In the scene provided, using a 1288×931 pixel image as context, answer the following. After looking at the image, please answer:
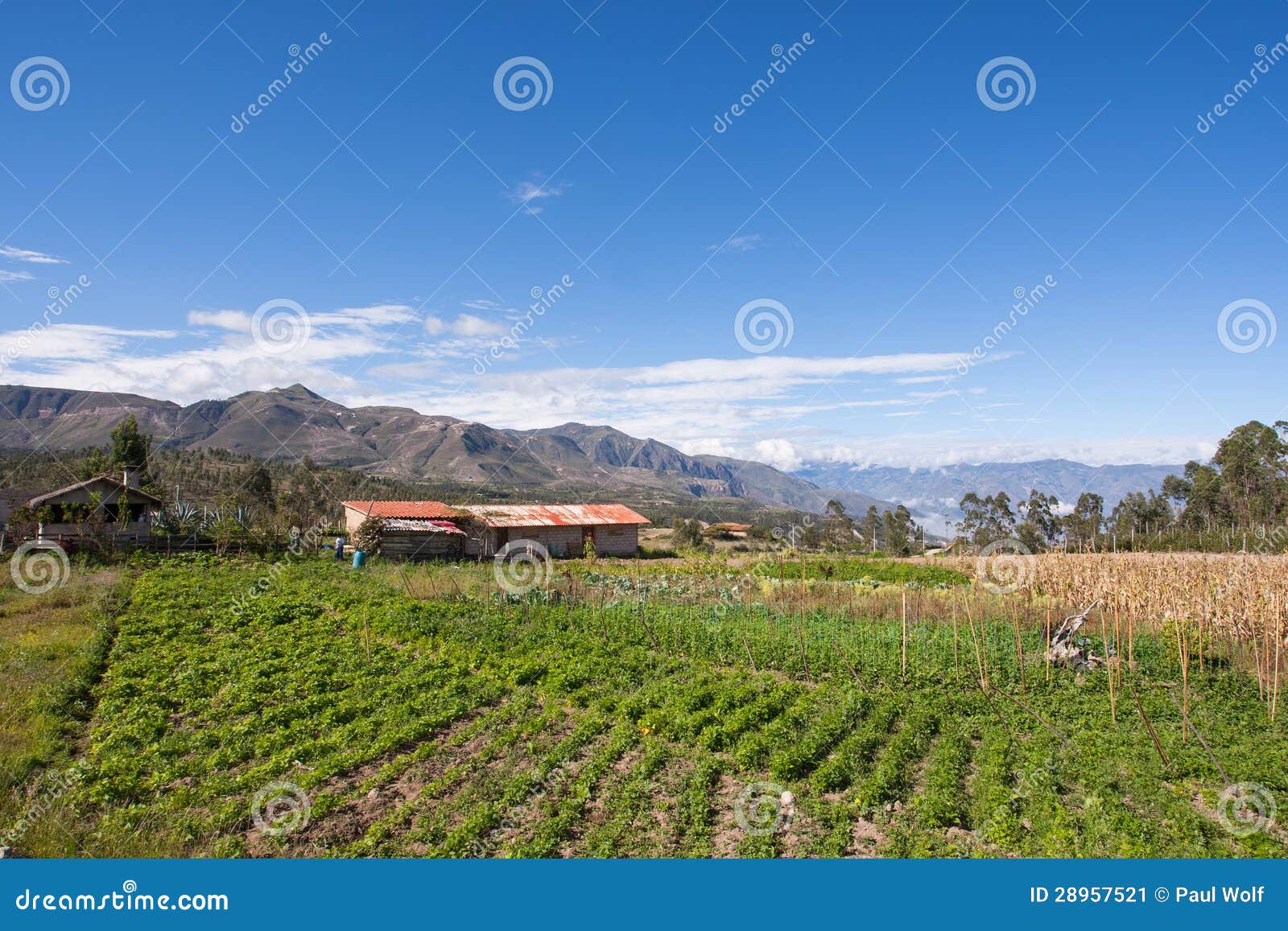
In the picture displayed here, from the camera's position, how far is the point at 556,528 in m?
42.2

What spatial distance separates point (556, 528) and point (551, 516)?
1.30 m

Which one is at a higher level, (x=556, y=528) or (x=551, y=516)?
(x=551, y=516)

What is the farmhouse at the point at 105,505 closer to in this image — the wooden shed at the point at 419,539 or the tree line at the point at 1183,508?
the wooden shed at the point at 419,539

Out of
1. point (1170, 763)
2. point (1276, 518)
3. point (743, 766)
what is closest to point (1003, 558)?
point (1170, 763)

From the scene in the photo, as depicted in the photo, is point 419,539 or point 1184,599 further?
point 419,539

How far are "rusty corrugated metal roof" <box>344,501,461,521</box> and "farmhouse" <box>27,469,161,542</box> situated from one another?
10.0 meters

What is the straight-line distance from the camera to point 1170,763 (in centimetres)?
933

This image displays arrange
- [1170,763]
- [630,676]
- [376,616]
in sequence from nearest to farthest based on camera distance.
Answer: [1170,763] < [630,676] < [376,616]

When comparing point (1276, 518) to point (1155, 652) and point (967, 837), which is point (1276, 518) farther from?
point (967, 837)

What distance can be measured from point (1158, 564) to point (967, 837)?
1849 cm

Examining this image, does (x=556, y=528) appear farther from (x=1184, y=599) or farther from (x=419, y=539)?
(x=1184, y=599)

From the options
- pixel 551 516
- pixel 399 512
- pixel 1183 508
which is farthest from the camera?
pixel 1183 508

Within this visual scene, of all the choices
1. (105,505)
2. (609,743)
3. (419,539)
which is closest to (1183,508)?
(419,539)

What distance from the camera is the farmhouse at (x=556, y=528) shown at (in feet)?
132
